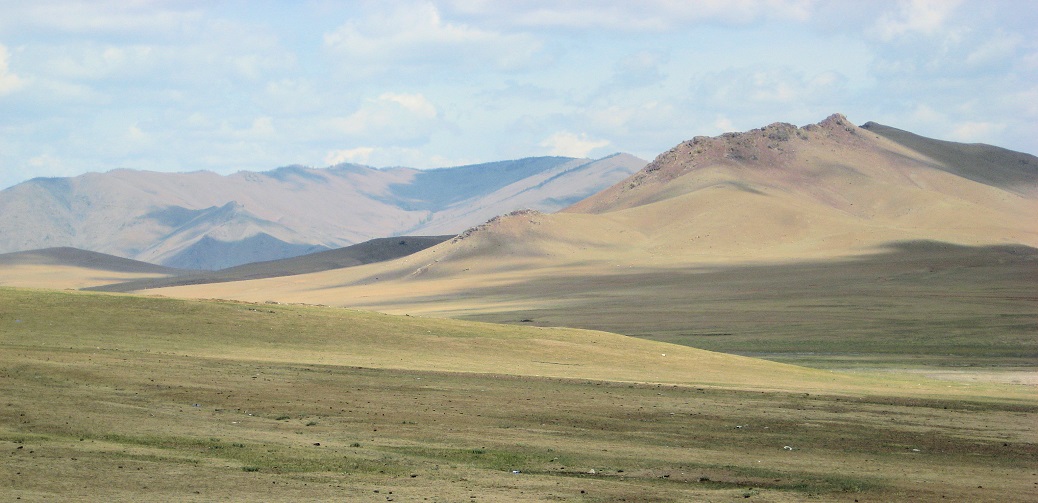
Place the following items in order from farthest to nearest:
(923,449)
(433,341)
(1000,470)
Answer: (433,341) → (923,449) → (1000,470)

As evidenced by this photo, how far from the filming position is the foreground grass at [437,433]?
2323 centimetres

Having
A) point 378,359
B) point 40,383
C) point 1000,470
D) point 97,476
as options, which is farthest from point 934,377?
point 97,476

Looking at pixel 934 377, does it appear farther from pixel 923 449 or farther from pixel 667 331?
pixel 667 331

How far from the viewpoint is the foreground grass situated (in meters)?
23.2

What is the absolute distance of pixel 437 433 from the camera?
98.0 ft

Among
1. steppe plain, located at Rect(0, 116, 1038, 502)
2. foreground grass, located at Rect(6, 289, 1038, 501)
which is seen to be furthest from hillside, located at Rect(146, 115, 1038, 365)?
foreground grass, located at Rect(6, 289, 1038, 501)

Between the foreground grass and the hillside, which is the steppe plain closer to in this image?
the foreground grass

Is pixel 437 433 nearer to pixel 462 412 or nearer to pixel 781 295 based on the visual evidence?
pixel 462 412

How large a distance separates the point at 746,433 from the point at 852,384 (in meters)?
19.5

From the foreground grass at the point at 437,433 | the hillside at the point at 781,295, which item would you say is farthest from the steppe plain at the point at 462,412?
the hillside at the point at 781,295

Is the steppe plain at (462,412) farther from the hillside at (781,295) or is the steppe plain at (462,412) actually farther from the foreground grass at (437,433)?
the hillside at (781,295)

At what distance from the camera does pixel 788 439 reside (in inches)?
1250

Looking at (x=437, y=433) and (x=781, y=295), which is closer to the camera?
(x=437, y=433)

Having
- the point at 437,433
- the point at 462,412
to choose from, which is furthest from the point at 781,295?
the point at 437,433
